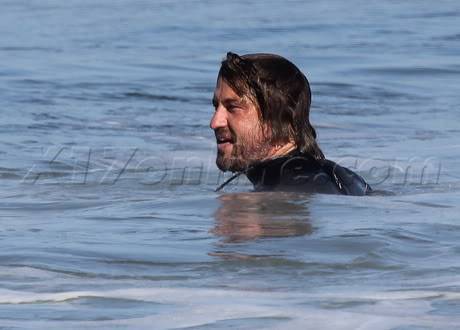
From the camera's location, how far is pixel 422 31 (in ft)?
55.7

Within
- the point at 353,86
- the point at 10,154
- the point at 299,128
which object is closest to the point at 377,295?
the point at 299,128

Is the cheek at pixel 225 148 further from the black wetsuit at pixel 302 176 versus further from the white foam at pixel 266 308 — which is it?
the white foam at pixel 266 308

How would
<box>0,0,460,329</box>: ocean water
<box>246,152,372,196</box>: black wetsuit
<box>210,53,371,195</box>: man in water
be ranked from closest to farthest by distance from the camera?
<box>0,0,460,329</box>: ocean water
<box>246,152,372,196</box>: black wetsuit
<box>210,53,371,195</box>: man in water

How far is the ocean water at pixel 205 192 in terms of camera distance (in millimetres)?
4195

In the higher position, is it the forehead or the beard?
the forehead

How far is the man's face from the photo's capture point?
616cm

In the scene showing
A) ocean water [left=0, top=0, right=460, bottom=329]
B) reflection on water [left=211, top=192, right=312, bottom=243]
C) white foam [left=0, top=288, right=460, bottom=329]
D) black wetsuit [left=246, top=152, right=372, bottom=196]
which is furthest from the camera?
black wetsuit [left=246, top=152, right=372, bottom=196]

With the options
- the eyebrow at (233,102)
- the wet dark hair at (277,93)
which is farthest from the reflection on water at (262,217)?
the eyebrow at (233,102)

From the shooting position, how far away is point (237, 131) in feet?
20.2

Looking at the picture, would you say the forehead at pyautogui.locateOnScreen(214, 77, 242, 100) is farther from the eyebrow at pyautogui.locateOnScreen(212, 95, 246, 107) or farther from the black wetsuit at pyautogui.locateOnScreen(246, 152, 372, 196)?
the black wetsuit at pyautogui.locateOnScreen(246, 152, 372, 196)

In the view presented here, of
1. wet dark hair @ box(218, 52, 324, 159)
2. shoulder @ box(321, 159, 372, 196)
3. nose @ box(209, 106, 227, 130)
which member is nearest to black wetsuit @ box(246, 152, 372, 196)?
shoulder @ box(321, 159, 372, 196)

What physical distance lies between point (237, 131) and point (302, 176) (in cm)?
A: 45

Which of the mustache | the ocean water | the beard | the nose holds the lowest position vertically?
the ocean water

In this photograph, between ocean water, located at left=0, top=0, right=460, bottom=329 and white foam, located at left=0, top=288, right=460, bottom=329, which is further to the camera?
ocean water, located at left=0, top=0, right=460, bottom=329
